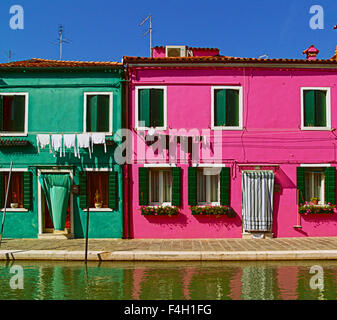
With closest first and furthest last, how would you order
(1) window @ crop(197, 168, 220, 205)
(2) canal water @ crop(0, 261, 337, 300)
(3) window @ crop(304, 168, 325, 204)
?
(2) canal water @ crop(0, 261, 337, 300) → (1) window @ crop(197, 168, 220, 205) → (3) window @ crop(304, 168, 325, 204)

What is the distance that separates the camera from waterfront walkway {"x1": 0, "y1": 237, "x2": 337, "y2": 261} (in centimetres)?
1137

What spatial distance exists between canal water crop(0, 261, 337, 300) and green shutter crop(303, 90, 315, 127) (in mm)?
5714

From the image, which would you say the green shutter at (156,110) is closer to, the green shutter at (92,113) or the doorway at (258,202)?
the green shutter at (92,113)

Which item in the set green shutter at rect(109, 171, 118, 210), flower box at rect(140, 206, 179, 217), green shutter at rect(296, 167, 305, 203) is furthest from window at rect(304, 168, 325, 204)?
green shutter at rect(109, 171, 118, 210)

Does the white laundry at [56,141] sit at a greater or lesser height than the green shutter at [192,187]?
greater

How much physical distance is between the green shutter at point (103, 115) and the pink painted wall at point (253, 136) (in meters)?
1.00

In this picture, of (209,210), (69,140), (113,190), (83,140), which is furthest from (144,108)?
(209,210)

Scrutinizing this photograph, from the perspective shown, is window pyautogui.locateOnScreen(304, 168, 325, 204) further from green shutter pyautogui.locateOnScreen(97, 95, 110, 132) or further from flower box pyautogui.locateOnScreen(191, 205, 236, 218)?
green shutter pyautogui.locateOnScreen(97, 95, 110, 132)

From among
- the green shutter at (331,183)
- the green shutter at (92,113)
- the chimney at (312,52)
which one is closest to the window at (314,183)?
the green shutter at (331,183)

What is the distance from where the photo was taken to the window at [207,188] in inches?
582

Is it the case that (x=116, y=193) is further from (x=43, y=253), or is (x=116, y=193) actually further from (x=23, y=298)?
(x=23, y=298)
